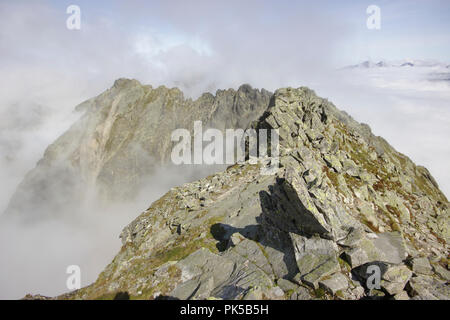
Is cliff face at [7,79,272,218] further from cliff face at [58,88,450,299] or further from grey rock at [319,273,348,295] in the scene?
grey rock at [319,273,348,295]

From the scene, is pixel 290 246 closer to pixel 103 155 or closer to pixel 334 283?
pixel 334 283

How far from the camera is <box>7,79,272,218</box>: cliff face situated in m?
160

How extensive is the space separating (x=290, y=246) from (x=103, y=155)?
171056 millimetres

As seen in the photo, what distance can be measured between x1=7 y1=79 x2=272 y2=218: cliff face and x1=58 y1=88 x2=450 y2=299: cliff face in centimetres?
13187

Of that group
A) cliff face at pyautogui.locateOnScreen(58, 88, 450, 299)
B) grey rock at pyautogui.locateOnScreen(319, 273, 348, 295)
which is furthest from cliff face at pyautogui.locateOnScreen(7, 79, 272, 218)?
grey rock at pyautogui.locateOnScreen(319, 273, 348, 295)

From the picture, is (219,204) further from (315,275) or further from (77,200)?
(77,200)

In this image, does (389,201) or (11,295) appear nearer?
(389,201)

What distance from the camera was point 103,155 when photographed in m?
167

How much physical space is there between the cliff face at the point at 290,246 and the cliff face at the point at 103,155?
433 feet

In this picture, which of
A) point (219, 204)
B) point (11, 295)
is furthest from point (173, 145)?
point (219, 204)

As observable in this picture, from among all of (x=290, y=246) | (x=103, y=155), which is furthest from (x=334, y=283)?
(x=103, y=155)

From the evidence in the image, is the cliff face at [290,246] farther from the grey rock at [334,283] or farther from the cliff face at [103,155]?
the cliff face at [103,155]

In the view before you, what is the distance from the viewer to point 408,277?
17.5 m
